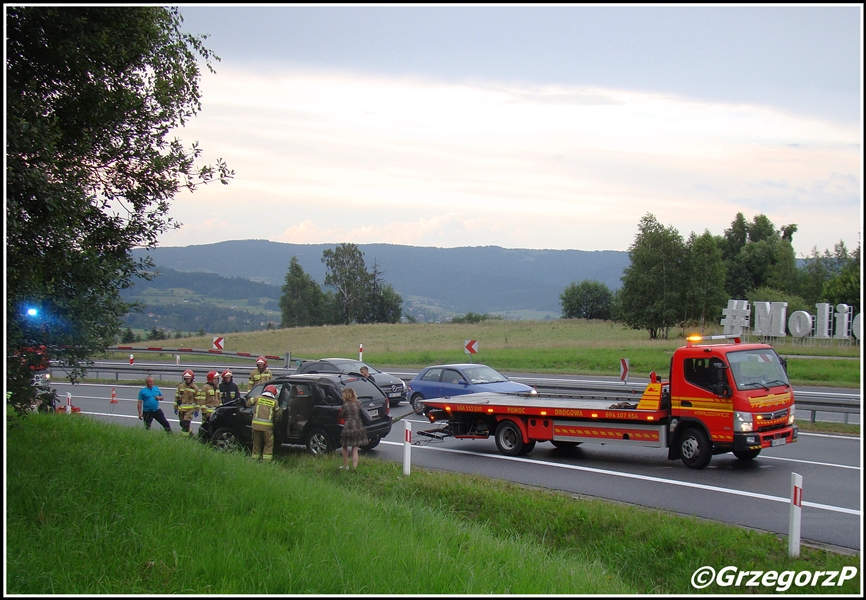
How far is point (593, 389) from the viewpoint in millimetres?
20938

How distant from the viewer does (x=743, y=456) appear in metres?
12.9

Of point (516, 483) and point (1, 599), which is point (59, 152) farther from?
point (516, 483)

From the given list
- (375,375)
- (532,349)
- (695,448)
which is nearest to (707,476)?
(695,448)

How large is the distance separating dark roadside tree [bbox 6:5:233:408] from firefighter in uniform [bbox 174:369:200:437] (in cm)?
396

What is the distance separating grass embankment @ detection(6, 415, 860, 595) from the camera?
6.19 meters

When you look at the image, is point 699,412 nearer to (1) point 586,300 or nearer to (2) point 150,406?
(2) point 150,406

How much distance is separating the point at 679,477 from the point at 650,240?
55943 millimetres

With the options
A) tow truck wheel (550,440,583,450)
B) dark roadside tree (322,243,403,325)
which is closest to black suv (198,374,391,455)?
tow truck wheel (550,440,583,450)

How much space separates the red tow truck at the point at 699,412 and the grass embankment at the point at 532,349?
1880cm

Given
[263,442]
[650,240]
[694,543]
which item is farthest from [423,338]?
[694,543]

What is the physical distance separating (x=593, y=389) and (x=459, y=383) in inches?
158

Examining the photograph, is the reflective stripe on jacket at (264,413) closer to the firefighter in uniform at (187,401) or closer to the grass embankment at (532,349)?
the firefighter in uniform at (187,401)

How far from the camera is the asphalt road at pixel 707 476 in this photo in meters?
9.51

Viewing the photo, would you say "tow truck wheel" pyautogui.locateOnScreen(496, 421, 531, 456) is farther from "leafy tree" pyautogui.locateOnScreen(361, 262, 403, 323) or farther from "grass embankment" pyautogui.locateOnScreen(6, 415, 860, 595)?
"leafy tree" pyautogui.locateOnScreen(361, 262, 403, 323)
